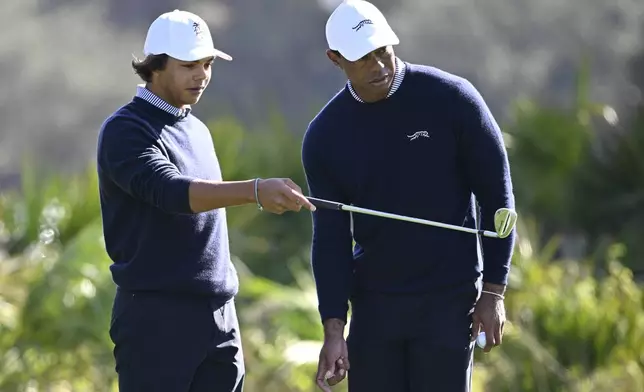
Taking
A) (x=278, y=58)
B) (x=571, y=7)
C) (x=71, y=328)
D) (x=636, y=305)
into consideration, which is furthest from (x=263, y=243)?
(x=278, y=58)

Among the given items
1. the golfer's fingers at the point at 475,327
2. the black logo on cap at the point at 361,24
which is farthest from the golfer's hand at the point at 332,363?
the black logo on cap at the point at 361,24

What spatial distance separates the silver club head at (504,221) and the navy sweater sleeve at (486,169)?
3.7 inches

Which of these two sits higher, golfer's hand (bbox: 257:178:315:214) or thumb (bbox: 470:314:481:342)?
golfer's hand (bbox: 257:178:315:214)

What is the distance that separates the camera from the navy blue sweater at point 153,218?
15.6 ft

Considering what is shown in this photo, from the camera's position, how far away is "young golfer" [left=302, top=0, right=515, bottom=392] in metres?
5.01

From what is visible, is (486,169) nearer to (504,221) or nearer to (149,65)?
(504,221)

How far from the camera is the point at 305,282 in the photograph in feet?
28.6

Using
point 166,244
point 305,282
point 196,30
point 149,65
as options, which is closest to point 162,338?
point 166,244

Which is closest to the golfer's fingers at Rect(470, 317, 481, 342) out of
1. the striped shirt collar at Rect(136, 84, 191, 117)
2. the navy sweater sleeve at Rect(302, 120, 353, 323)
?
the navy sweater sleeve at Rect(302, 120, 353, 323)

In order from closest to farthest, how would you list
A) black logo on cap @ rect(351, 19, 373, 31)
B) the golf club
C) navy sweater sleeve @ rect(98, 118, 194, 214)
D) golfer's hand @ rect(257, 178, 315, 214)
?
golfer's hand @ rect(257, 178, 315, 214) → navy sweater sleeve @ rect(98, 118, 194, 214) → the golf club → black logo on cap @ rect(351, 19, 373, 31)

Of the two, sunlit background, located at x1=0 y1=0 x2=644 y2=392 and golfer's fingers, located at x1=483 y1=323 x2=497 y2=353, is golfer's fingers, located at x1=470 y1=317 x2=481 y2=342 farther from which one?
sunlit background, located at x1=0 y1=0 x2=644 y2=392

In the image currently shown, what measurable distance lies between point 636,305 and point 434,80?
3.17 meters

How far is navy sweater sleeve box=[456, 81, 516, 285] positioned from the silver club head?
0.31 ft

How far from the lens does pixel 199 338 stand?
4961mm
